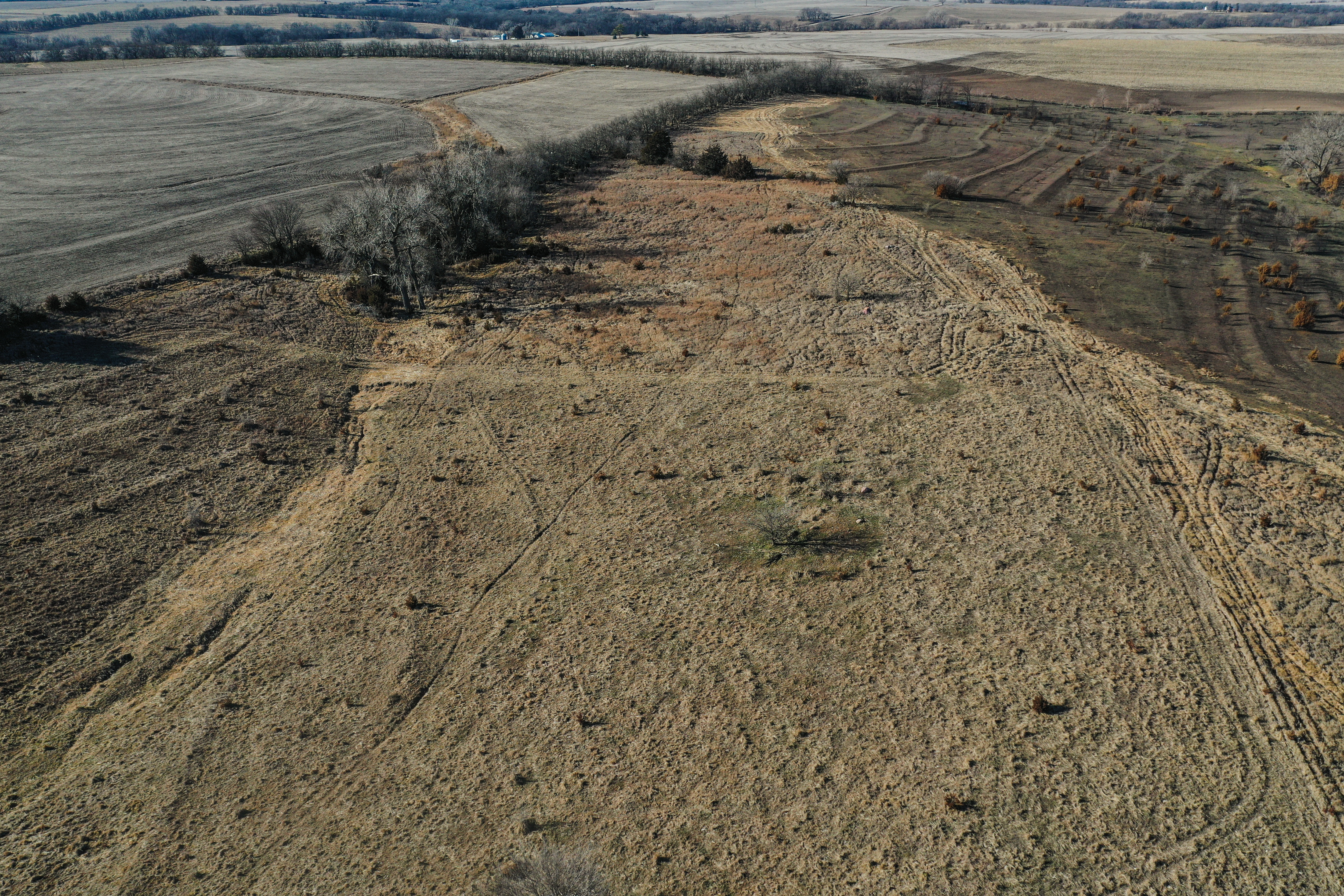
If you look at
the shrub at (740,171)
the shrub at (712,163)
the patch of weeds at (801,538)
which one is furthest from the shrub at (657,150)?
the patch of weeds at (801,538)

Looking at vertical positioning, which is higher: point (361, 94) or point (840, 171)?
point (361, 94)

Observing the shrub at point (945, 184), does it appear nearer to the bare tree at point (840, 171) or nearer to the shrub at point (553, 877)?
the bare tree at point (840, 171)

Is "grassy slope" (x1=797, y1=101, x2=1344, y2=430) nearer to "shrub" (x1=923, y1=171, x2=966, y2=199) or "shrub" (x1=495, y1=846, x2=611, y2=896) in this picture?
"shrub" (x1=923, y1=171, x2=966, y2=199)

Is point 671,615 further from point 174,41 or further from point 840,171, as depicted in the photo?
point 174,41

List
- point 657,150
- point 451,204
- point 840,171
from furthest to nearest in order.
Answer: point 657,150
point 840,171
point 451,204

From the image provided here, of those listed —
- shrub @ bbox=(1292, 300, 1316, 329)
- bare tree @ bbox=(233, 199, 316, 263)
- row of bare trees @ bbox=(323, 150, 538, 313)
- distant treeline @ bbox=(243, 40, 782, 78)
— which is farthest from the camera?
distant treeline @ bbox=(243, 40, 782, 78)

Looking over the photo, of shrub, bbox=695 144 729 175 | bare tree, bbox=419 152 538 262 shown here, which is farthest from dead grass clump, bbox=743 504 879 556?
shrub, bbox=695 144 729 175

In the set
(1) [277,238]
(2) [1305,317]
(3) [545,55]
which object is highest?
(3) [545,55]

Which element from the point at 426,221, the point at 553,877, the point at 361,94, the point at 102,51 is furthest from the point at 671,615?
the point at 102,51
